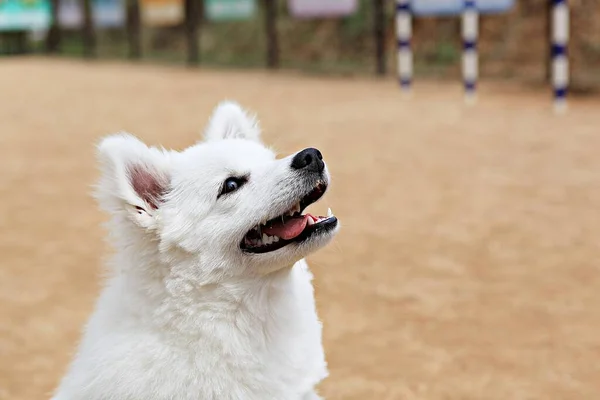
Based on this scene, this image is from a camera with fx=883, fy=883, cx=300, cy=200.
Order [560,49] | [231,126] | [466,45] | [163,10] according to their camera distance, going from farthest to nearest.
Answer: [163,10] → [466,45] → [560,49] → [231,126]

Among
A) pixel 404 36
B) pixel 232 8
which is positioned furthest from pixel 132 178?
pixel 232 8

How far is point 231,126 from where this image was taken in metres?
3.40

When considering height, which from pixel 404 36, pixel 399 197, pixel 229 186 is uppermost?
pixel 404 36

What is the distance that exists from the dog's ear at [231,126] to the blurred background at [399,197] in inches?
24.9

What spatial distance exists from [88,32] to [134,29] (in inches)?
73.8

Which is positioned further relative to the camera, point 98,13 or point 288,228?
point 98,13

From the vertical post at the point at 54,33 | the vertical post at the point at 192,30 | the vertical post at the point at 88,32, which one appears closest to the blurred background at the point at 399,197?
the vertical post at the point at 192,30

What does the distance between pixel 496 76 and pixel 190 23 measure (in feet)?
27.7

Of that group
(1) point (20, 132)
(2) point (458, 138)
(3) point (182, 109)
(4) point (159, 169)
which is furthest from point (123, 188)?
(3) point (182, 109)

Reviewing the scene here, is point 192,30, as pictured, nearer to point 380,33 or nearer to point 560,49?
point 380,33

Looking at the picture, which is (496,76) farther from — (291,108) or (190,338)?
(190,338)

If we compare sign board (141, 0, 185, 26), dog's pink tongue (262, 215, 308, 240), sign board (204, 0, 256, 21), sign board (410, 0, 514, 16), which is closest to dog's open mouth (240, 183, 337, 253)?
dog's pink tongue (262, 215, 308, 240)

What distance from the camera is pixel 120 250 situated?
2.97 meters

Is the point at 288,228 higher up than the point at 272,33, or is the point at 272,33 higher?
the point at 272,33
